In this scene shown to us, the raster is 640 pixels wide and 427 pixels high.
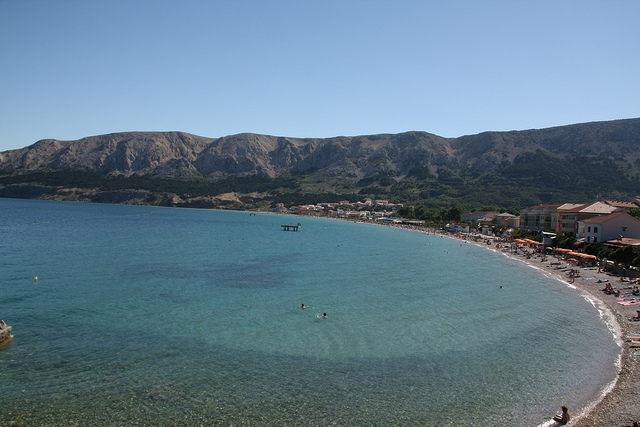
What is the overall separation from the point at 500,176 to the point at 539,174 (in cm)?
1706

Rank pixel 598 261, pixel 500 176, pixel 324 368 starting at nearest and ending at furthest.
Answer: pixel 324 368, pixel 598 261, pixel 500 176

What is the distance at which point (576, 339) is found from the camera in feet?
68.9

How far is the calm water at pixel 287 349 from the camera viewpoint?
13203 mm

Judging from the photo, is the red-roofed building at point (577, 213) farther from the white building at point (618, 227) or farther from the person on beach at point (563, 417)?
the person on beach at point (563, 417)

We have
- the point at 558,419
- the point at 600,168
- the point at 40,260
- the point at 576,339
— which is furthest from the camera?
the point at 600,168

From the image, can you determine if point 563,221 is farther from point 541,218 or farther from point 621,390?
point 621,390

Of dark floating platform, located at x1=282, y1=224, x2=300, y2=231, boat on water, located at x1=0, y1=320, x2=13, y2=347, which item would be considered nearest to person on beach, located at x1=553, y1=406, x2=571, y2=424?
boat on water, located at x1=0, y1=320, x2=13, y2=347

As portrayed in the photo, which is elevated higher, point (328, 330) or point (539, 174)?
point (539, 174)

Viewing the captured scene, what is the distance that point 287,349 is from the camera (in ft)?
60.3

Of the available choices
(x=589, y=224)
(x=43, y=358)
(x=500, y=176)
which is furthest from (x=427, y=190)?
(x=43, y=358)

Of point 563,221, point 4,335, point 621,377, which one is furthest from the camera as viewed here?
point 563,221


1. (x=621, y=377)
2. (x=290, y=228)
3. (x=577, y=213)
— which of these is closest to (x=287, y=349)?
(x=621, y=377)

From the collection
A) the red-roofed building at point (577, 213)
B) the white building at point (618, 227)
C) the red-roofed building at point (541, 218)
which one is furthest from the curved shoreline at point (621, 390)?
the red-roofed building at point (541, 218)

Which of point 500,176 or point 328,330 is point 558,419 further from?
point 500,176
